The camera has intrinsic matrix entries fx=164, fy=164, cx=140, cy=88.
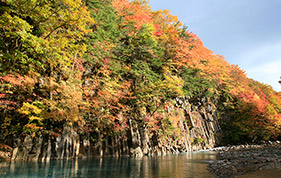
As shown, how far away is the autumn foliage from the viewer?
11.0m

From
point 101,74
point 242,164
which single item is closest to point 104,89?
point 101,74

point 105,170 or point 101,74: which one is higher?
point 101,74

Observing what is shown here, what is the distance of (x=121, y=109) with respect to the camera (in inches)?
715

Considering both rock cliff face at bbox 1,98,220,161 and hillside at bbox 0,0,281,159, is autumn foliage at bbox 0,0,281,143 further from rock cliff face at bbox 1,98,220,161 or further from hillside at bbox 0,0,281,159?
rock cliff face at bbox 1,98,220,161

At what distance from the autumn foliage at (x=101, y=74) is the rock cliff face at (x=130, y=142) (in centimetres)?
70

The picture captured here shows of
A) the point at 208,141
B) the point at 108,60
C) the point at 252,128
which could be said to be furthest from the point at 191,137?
the point at 108,60

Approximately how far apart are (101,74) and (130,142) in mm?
8274

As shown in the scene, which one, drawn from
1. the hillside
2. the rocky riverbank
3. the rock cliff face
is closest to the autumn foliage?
the hillside

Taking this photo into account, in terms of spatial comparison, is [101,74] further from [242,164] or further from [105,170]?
[242,164]

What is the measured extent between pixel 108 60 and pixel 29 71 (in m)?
8.39

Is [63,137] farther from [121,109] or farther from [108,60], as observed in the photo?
[108,60]

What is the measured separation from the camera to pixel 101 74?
18.8 meters

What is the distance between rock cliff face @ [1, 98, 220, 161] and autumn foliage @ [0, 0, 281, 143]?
2.29ft

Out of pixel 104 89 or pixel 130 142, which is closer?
pixel 104 89
